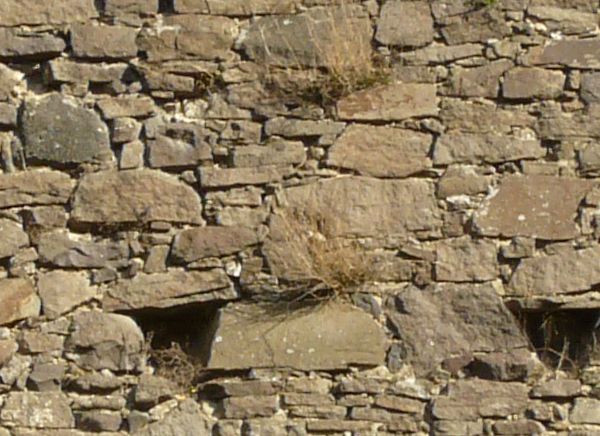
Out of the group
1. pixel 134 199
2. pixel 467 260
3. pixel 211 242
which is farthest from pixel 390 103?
pixel 134 199

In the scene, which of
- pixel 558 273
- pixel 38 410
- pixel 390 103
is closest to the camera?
pixel 38 410

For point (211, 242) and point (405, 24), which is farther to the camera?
point (405, 24)

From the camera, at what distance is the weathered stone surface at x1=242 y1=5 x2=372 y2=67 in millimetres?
5133

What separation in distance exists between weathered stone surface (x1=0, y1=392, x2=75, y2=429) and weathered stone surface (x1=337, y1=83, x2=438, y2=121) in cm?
140

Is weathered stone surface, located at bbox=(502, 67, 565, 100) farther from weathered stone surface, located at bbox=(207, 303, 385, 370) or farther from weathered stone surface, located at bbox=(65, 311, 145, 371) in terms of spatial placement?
weathered stone surface, located at bbox=(65, 311, 145, 371)

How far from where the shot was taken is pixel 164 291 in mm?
4945

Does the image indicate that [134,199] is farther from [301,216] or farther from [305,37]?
[305,37]

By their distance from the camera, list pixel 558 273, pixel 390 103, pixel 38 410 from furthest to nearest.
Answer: pixel 390 103, pixel 558 273, pixel 38 410

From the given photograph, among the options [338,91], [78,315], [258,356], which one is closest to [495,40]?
[338,91]

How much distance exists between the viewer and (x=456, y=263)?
4.98 meters

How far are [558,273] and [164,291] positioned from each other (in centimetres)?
136

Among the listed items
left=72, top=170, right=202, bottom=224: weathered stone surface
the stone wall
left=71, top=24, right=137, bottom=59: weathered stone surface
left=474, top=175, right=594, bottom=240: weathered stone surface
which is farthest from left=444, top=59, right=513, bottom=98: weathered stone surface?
left=71, top=24, right=137, bottom=59: weathered stone surface

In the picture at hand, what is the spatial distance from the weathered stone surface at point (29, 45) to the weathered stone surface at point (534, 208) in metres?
1.60

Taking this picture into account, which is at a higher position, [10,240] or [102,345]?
[10,240]
